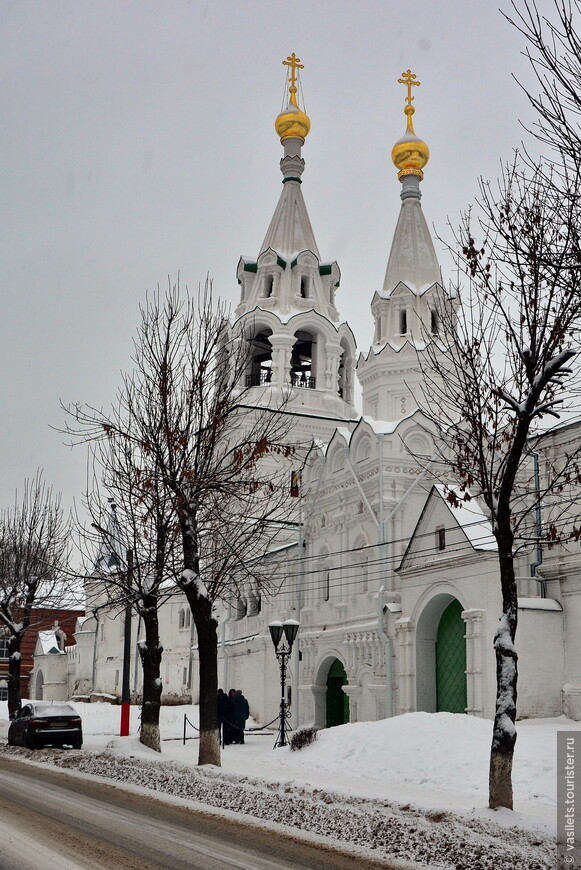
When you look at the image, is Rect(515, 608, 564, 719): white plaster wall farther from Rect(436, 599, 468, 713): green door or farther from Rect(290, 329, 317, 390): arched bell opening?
Rect(290, 329, 317, 390): arched bell opening

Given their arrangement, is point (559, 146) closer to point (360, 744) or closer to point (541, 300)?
point (541, 300)

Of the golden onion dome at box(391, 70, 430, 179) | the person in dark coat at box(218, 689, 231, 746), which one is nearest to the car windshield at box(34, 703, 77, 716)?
the person in dark coat at box(218, 689, 231, 746)

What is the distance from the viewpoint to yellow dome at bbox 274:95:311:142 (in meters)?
48.8

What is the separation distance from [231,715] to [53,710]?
13.4 ft

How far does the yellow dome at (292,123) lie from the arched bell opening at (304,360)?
450 inches

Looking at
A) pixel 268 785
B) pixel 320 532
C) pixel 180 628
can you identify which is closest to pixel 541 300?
pixel 268 785

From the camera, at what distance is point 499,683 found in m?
11.0

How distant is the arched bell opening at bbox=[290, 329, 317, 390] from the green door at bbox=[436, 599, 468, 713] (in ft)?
65.0

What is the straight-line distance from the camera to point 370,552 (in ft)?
97.1

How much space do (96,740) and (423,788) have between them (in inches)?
470

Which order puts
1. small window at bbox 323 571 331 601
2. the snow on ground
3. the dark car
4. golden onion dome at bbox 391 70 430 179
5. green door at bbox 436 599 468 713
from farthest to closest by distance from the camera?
golden onion dome at bbox 391 70 430 179 → small window at bbox 323 571 331 601 → green door at bbox 436 599 468 713 → the dark car → the snow on ground

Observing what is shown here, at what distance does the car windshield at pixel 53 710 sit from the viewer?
21.3 metres

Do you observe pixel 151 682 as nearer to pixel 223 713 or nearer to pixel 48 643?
pixel 223 713

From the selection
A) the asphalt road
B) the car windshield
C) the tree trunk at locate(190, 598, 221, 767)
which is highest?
the tree trunk at locate(190, 598, 221, 767)
